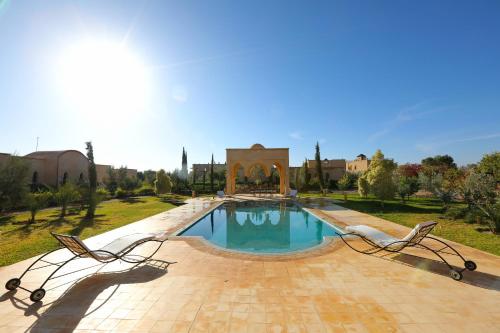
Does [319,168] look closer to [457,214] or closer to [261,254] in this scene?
[457,214]

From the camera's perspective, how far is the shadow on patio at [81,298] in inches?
134

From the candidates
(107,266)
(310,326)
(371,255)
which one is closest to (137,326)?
(310,326)

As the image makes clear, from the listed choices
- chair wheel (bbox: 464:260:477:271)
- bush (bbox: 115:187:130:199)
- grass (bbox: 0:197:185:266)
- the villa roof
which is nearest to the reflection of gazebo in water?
chair wheel (bbox: 464:260:477:271)

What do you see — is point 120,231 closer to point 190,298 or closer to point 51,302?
point 51,302

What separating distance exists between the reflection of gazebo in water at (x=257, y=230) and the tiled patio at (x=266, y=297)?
111 inches

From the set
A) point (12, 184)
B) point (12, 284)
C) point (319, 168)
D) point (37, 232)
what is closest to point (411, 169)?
point (319, 168)

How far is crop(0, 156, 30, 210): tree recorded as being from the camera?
13.2 meters

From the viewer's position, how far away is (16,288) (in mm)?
4387

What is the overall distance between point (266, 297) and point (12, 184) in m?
16.3

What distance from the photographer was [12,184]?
13.4 metres

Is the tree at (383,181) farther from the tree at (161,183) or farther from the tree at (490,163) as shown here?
the tree at (161,183)

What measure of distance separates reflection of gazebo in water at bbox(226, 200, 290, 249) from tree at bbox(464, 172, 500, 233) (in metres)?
6.93

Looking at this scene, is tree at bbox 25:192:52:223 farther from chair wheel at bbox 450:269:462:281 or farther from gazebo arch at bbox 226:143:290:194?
chair wheel at bbox 450:269:462:281

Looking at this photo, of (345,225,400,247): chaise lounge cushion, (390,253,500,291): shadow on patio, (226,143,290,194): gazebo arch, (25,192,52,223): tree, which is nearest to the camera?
(390,253,500,291): shadow on patio
